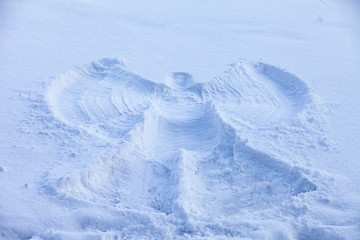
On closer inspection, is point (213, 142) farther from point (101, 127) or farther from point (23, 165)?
point (23, 165)

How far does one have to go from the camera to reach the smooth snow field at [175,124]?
4.97 feet

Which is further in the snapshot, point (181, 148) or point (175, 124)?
point (175, 124)

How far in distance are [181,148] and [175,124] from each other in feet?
0.79

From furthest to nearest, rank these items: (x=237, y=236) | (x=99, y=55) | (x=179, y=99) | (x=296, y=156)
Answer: (x=99, y=55) → (x=179, y=99) → (x=296, y=156) → (x=237, y=236)

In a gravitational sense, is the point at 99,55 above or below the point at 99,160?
above

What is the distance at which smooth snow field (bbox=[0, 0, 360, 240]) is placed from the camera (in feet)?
4.97

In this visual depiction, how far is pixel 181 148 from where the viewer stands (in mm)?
1930

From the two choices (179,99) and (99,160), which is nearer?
(99,160)

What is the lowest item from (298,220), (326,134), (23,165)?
(23,165)

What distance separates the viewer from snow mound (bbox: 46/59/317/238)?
1.56 meters

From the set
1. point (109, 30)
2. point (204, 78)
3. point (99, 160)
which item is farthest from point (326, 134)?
point (109, 30)

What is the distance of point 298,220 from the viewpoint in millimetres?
1521

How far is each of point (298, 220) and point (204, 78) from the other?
4.14 ft

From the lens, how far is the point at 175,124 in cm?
213
